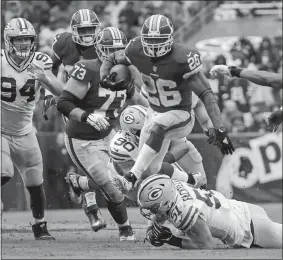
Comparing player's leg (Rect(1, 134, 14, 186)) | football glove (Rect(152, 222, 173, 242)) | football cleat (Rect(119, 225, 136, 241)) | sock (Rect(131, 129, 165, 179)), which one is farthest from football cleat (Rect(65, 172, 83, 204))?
A: football glove (Rect(152, 222, 173, 242))

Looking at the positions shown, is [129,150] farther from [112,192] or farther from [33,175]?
[33,175]

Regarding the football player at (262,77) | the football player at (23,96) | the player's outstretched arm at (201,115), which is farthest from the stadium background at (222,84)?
the football player at (262,77)

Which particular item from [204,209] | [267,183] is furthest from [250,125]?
[204,209]

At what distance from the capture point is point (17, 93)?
29.6 feet

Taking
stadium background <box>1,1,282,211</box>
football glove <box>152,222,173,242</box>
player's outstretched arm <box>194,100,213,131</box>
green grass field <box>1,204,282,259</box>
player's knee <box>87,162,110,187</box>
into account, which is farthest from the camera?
stadium background <box>1,1,282,211</box>

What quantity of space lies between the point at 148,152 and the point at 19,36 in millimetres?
1965

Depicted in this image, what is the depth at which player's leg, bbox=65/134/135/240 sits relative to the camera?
9.00 m

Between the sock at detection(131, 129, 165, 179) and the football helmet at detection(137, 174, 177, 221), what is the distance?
2.79 ft

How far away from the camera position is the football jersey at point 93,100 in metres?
8.82

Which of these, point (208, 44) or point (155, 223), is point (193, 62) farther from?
point (208, 44)

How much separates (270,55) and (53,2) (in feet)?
15.7

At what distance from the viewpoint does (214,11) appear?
69.7ft

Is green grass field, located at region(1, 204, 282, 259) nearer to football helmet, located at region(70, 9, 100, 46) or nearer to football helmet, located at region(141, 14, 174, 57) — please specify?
football helmet, located at region(141, 14, 174, 57)

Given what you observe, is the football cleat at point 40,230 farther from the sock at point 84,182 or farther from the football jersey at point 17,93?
the football jersey at point 17,93
